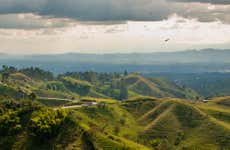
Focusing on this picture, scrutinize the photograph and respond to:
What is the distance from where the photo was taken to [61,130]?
6112 inches

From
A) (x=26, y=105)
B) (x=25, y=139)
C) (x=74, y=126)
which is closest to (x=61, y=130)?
(x=74, y=126)

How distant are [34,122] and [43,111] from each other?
10.3m

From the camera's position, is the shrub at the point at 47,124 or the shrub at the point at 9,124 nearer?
the shrub at the point at 47,124

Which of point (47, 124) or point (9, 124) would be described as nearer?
point (47, 124)

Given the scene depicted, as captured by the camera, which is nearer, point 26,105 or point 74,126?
point 74,126

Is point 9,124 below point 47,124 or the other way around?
below

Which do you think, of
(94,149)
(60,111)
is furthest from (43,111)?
(94,149)

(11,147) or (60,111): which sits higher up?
(60,111)

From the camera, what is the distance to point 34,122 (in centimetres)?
15612

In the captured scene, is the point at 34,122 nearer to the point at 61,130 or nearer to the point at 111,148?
the point at 61,130

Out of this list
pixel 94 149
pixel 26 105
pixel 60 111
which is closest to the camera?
pixel 94 149

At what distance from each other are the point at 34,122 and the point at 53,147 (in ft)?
44.5

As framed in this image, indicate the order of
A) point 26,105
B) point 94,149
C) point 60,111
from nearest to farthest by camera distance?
point 94,149, point 60,111, point 26,105

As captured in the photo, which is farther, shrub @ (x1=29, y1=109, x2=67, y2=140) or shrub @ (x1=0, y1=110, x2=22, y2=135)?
shrub @ (x1=0, y1=110, x2=22, y2=135)
